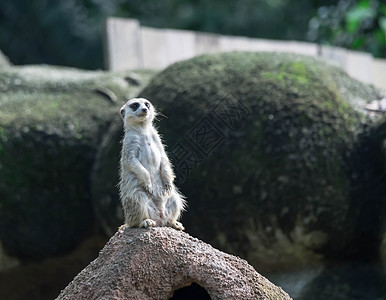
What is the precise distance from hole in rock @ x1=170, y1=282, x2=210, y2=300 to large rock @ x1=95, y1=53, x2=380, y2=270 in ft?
4.76

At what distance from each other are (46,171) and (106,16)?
7.21 meters

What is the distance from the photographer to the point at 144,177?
318cm

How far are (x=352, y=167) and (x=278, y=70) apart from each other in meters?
0.93

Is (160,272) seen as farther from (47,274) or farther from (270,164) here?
(47,274)

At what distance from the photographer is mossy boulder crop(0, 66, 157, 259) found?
538cm

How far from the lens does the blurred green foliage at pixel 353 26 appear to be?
31.0 feet

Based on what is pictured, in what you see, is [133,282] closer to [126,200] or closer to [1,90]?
[126,200]

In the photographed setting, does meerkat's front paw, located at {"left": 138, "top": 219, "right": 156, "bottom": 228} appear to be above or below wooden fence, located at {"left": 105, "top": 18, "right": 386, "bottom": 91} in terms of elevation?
above

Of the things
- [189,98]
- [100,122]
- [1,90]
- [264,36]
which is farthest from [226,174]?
[264,36]

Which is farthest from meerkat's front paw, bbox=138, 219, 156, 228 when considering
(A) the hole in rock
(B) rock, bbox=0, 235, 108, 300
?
(B) rock, bbox=0, 235, 108, 300

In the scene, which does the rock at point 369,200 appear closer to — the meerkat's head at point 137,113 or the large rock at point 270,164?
the large rock at point 270,164

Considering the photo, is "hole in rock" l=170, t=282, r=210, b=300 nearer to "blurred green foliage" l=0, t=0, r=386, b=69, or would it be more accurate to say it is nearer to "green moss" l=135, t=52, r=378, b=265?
"green moss" l=135, t=52, r=378, b=265

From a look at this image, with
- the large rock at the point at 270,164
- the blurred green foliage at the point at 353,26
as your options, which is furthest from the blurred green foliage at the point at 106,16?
the large rock at the point at 270,164

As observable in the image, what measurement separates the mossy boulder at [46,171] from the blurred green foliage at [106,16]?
6.39 m
